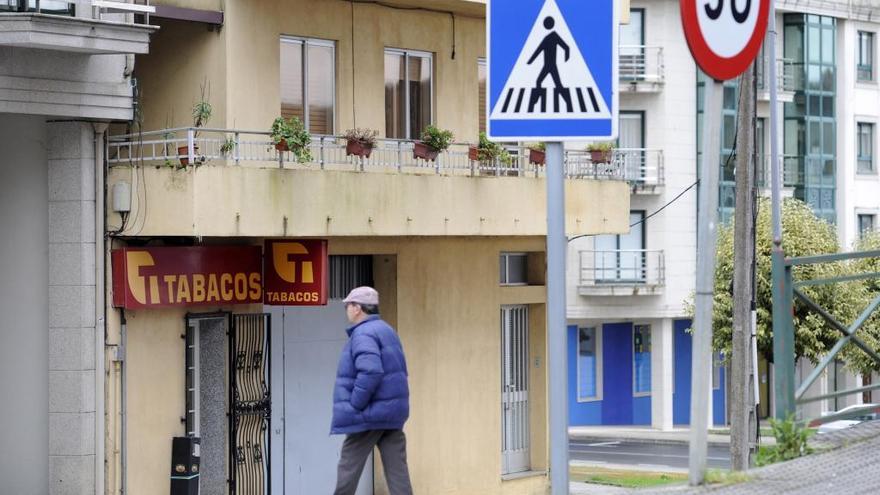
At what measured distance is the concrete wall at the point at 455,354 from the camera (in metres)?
21.7

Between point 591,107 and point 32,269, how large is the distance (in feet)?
41.5

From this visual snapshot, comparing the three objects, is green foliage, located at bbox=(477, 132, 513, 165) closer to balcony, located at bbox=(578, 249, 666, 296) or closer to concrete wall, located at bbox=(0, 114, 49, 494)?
concrete wall, located at bbox=(0, 114, 49, 494)

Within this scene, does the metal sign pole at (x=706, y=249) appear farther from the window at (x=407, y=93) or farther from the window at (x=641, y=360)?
the window at (x=641, y=360)

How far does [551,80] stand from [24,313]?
1266cm

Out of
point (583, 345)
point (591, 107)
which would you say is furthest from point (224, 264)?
point (583, 345)

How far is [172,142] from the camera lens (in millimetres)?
17797

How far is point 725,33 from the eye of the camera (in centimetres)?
717

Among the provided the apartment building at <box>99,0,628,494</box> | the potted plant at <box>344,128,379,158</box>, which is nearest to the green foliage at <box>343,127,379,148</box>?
the potted plant at <box>344,128,379,158</box>

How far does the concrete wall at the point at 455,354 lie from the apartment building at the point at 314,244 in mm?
34

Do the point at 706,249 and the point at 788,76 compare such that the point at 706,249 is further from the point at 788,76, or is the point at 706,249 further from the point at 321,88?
the point at 788,76

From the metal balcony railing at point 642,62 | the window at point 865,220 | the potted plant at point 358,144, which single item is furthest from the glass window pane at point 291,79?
the window at point 865,220

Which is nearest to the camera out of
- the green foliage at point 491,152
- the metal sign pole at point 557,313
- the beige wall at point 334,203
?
the metal sign pole at point 557,313

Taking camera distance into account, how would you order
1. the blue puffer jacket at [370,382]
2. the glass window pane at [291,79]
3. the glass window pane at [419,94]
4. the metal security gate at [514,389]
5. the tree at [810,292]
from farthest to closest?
the tree at [810,292] → the metal security gate at [514,389] → the glass window pane at [419,94] → the glass window pane at [291,79] → the blue puffer jacket at [370,382]

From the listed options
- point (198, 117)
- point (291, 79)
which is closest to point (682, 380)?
point (291, 79)
